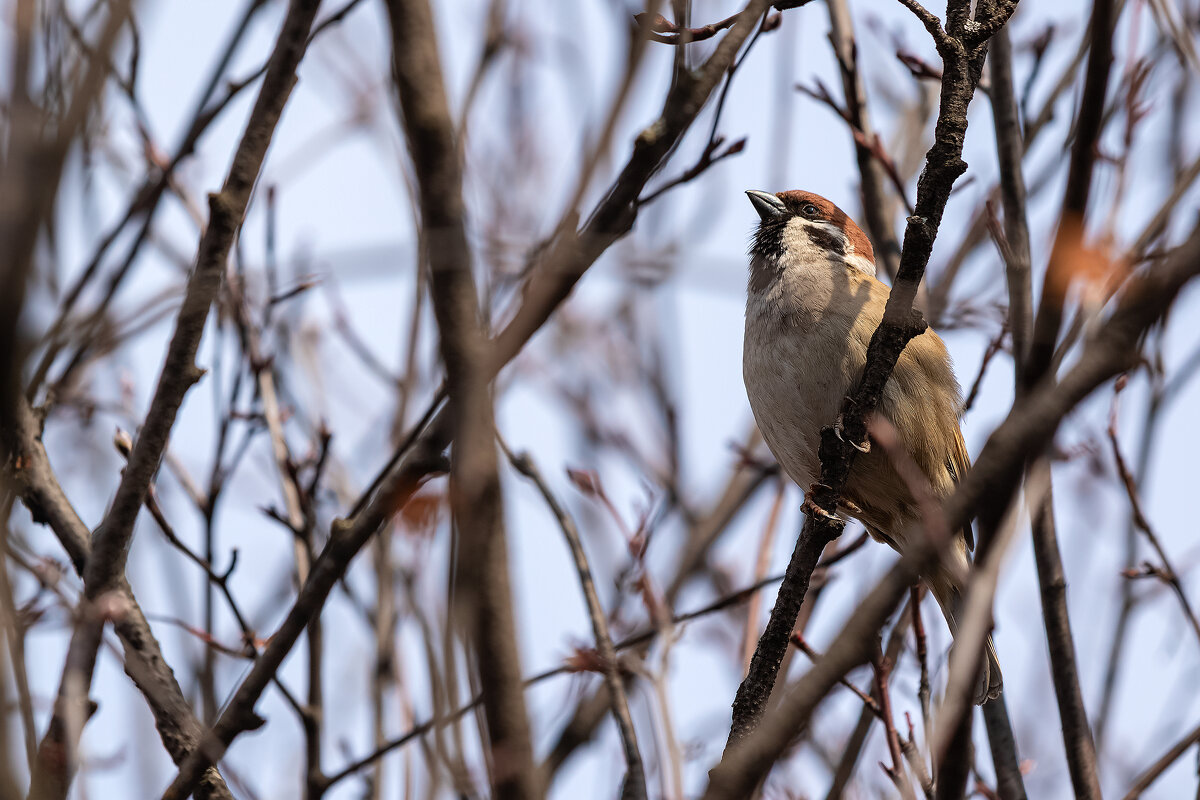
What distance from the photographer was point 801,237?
508 cm

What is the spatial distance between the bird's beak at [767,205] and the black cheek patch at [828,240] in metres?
0.22

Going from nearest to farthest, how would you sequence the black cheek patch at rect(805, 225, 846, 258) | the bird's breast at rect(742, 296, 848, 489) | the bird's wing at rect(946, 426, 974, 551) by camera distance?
the bird's breast at rect(742, 296, 848, 489) < the bird's wing at rect(946, 426, 974, 551) < the black cheek patch at rect(805, 225, 846, 258)

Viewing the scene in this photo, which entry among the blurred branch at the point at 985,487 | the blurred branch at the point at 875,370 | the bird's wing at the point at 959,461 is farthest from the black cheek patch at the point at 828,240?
the blurred branch at the point at 985,487

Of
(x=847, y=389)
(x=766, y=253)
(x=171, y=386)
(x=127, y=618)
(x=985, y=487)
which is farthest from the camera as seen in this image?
(x=766, y=253)

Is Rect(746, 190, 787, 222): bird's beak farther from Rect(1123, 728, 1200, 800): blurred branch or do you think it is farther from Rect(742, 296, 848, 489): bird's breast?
Rect(1123, 728, 1200, 800): blurred branch

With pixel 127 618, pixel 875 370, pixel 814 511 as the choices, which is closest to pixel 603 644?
pixel 814 511

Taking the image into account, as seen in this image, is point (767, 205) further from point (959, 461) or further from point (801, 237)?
point (959, 461)

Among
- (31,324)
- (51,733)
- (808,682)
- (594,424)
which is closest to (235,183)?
(31,324)

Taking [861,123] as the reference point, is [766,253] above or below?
below

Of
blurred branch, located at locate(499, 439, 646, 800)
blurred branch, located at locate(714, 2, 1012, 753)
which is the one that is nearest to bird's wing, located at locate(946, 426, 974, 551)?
blurred branch, located at locate(714, 2, 1012, 753)

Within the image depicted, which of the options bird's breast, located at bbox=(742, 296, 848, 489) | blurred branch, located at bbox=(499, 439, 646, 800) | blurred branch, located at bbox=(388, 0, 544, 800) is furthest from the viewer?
bird's breast, located at bbox=(742, 296, 848, 489)

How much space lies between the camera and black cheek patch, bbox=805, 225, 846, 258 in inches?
200

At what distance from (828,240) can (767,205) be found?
39cm

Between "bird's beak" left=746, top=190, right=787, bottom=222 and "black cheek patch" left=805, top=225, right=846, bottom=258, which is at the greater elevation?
"bird's beak" left=746, top=190, right=787, bottom=222
